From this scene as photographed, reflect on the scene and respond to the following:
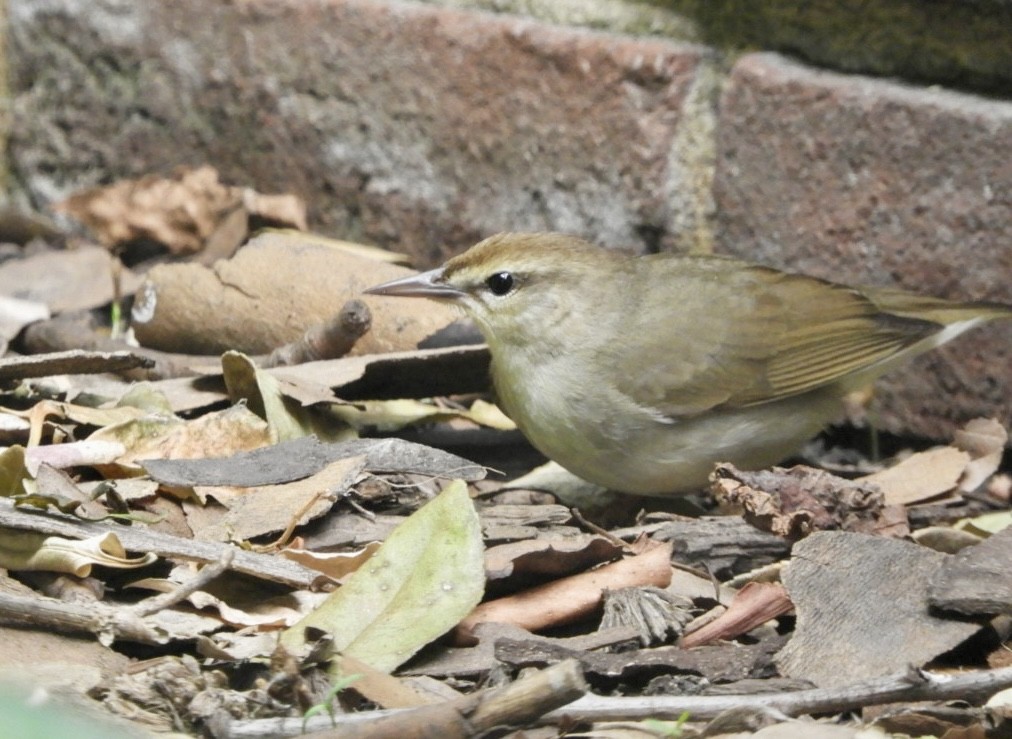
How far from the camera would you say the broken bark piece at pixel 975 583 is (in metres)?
2.71

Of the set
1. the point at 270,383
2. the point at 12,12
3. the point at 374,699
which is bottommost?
the point at 374,699

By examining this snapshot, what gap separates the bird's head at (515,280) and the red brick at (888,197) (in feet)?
1.49

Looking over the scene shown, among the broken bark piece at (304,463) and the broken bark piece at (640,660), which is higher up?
the broken bark piece at (304,463)

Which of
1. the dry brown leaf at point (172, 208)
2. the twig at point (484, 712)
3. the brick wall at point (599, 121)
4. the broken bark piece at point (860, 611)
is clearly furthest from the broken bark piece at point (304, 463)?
the dry brown leaf at point (172, 208)

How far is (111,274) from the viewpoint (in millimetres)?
4547

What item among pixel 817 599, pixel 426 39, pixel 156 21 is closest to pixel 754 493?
pixel 817 599

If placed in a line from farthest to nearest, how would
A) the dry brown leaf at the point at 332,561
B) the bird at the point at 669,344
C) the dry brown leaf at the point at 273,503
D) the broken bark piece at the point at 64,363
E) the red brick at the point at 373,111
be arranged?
the red brick at the point at 373,111
the bird at the point at 669,344
the broken bark piece at the point at 64,363
the dry brown leaf at the point at 273,503
the dry brown leaf at the point at 332,561

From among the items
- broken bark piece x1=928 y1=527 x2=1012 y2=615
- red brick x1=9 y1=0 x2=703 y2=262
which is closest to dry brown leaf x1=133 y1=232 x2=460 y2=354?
red brick x1=9 y1=0 x2=703 y2=262

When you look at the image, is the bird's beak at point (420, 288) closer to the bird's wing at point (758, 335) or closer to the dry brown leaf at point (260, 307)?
the dry brown leaf at point (260, 307)

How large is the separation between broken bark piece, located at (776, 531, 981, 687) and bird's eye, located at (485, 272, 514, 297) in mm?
1221

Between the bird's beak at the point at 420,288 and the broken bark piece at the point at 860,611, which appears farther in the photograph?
the bird's beak at the point at 420,288

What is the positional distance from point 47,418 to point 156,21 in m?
1.97

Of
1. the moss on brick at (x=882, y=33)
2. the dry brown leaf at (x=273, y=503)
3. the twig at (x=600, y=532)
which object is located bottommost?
the twig at (x=600, y=532)

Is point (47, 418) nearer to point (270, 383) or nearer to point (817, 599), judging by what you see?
point (270, 383)
